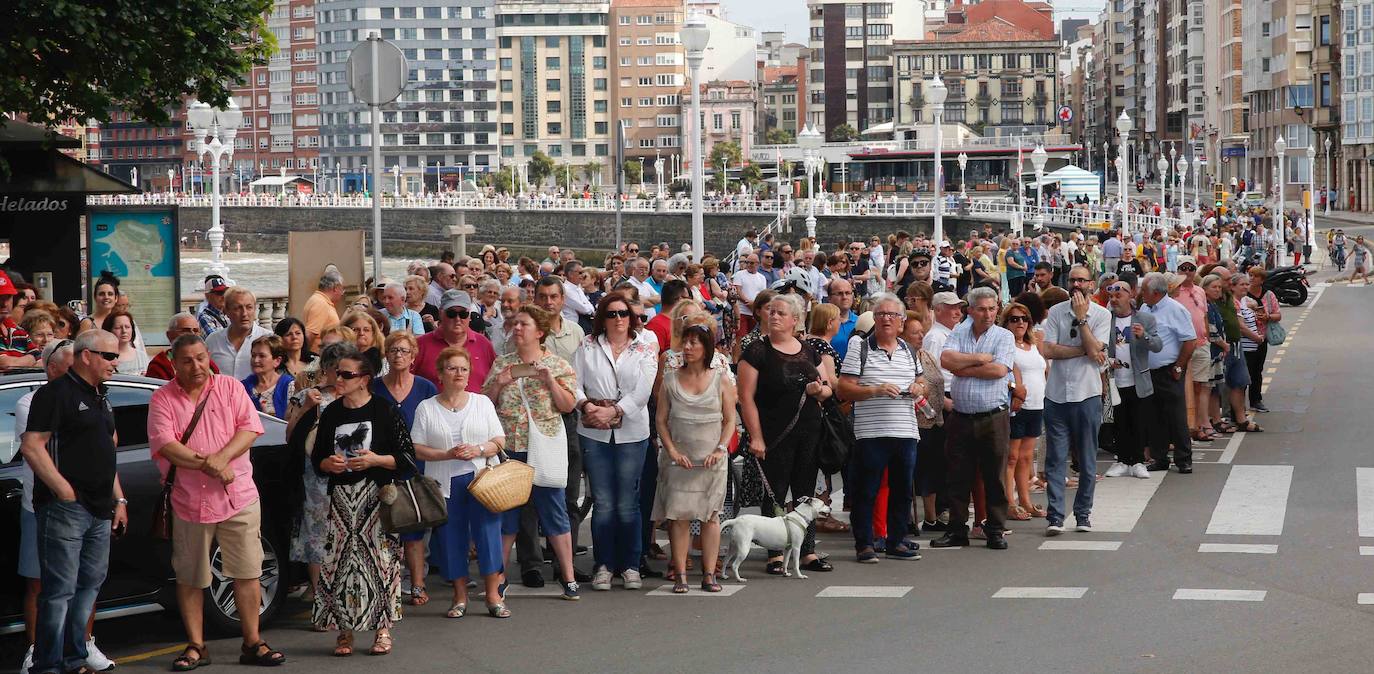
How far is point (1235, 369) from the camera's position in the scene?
18234 millimetres

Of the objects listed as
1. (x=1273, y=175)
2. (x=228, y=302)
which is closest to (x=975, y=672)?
(x=228, y=302)

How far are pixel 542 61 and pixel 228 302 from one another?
167 metres

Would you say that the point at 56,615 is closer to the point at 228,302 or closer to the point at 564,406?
the point at 564,406

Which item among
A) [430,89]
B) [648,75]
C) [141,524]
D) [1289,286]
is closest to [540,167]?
[648,75]

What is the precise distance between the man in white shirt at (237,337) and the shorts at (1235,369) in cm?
1063

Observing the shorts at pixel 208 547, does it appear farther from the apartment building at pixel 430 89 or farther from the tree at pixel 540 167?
the apartment building at pixel 430 89

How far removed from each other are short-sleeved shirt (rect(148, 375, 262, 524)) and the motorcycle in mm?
32047

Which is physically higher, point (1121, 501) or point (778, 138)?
point (778, 138)

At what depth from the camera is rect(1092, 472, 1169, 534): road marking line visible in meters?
12.6

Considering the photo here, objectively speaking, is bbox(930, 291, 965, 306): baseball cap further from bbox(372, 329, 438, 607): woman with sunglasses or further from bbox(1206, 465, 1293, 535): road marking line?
bbox(372, 329, 438, 607): woman with sunglasses

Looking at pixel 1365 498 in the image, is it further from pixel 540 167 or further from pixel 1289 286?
pixel 540 167

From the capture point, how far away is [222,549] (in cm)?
845

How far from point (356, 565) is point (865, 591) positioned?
3.20 m

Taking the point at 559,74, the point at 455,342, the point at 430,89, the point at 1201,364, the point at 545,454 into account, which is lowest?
the point at 545,454
